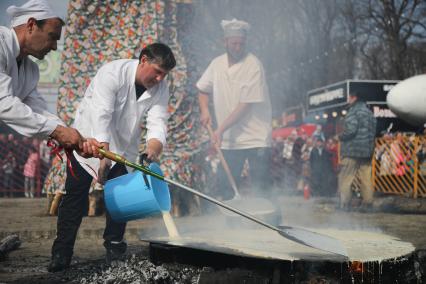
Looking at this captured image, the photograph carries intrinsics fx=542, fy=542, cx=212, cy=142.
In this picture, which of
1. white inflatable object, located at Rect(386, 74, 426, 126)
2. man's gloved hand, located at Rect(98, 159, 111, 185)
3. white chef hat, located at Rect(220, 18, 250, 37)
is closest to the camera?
man's gloved hand, located at Rect(98, 159, 111, 185)

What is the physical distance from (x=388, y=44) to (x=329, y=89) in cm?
1076

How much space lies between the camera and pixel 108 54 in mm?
6750

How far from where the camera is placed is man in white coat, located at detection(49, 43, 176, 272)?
362 cm

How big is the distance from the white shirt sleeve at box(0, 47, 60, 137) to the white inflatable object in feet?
18.9

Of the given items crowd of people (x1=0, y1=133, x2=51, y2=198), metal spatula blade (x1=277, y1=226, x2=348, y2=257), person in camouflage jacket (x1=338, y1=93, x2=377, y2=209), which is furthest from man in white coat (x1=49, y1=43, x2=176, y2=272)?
crowd of people (x1=0, y1=133, x2=51, y2=198)

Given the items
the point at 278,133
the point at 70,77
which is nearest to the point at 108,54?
the point at 70,77

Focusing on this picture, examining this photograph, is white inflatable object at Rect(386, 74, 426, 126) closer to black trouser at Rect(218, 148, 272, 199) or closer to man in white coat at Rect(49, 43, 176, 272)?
black trouser at Rect(218, 148, 272, 199)

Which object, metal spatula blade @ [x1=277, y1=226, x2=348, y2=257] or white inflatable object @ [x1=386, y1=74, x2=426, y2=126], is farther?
white inflatable object @ [x1=386, y1=74, x2=426, y2=126]

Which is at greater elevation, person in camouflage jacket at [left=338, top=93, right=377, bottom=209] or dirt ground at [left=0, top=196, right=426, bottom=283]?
person in camouflage jacket at [left=338, top=93, right=377, bottom=209]

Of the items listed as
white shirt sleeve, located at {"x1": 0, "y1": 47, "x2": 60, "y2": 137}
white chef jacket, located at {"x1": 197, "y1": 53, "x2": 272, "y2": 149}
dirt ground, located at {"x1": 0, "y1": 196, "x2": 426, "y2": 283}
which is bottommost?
dirt ground, located at {"x1": 0, "y1": 196, "x2": 426, "y2": 283}

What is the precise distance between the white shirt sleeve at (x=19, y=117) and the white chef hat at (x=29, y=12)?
414mm

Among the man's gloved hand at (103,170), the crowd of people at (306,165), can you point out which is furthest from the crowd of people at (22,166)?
the man's gloved hand at (103,170)

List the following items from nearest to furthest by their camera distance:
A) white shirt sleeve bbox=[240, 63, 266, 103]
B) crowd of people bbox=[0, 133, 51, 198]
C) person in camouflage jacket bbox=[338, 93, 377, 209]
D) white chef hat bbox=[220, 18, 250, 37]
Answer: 1. white chef hat bbox=[220, 18, 250, 37]
2. white shirt sleeve bbox=[240, 63, 266, 103]
3. person in camouflage jacket bbox=[338, 93, 377, 209]
4. crowd of people bbox=[0, 133, 51, 198]

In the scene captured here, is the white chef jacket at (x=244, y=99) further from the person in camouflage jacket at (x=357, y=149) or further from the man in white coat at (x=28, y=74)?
the man in white coat at (x=28, y=74)
